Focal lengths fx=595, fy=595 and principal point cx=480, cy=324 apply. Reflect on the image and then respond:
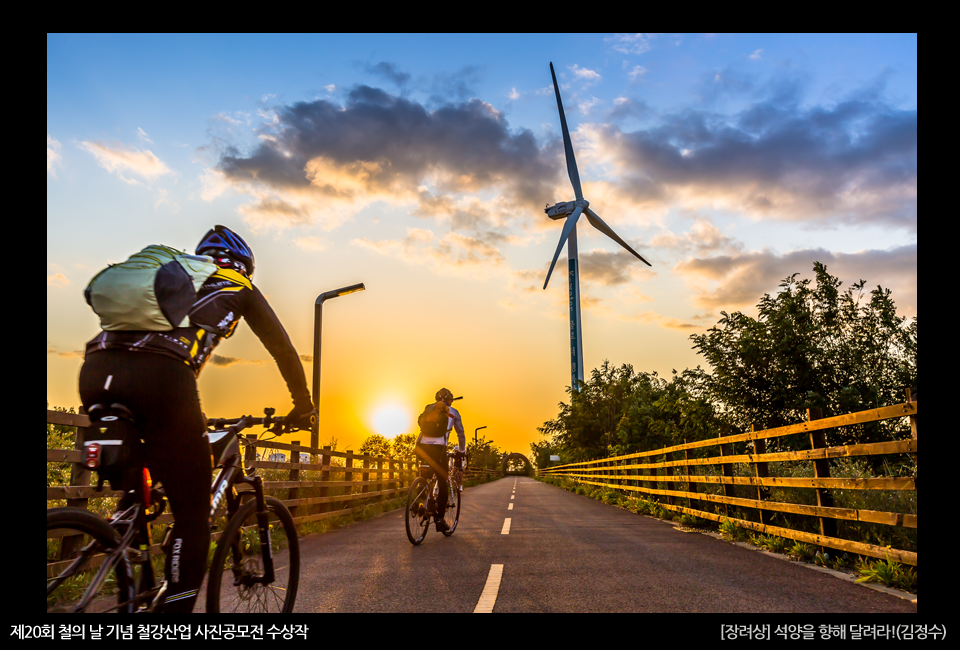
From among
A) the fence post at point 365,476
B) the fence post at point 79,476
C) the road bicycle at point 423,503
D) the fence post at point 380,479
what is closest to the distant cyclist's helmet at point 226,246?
the fence post at point 79,476

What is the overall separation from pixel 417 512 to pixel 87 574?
5.88 m

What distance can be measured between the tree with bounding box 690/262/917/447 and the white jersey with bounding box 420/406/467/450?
909 centimetres

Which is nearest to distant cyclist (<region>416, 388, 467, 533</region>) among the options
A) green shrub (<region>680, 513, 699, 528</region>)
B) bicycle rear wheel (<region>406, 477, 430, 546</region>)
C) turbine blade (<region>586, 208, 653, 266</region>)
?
bicycle rear wheel (<region>406, 477, 430, 546</region>)

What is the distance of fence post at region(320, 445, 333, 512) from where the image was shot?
11.3 m

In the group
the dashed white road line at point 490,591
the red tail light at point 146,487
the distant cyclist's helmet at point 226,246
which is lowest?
the dashed white road line at point 490,591

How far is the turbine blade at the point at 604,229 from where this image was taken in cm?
4144

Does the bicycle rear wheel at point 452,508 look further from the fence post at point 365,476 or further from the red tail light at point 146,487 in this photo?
the red tail light at point 146,487

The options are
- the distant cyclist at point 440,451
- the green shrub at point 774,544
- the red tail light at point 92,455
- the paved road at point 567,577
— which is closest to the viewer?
the red tail light at point 92,455

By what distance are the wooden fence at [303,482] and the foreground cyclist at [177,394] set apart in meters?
0.77

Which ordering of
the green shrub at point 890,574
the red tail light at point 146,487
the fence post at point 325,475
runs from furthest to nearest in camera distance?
the fence post at point 325,475
the green shrub at point 890,574
the red tail light at point 146,487
